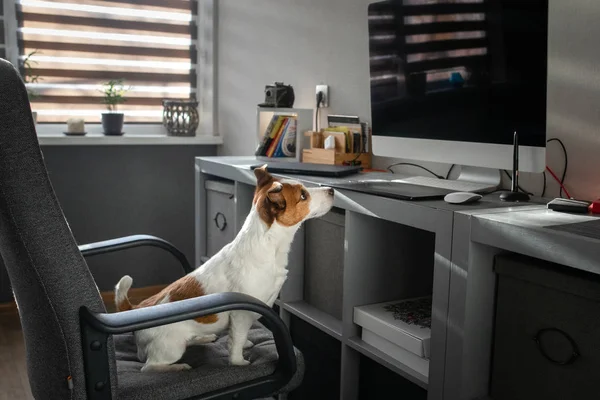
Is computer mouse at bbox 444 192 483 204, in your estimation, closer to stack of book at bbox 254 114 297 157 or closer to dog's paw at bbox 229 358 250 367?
dog's paw at bbox 229 358 250 367

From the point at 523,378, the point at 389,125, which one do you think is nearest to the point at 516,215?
the point at 523,378

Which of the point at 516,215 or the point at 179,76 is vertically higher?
the point at 179,76

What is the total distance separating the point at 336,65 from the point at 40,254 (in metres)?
1.80

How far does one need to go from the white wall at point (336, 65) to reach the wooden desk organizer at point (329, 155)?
0.07 m

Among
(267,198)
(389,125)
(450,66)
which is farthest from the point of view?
(389,125)

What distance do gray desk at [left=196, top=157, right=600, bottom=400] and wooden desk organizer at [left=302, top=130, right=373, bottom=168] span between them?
0.31m

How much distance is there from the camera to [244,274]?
4.96 ft

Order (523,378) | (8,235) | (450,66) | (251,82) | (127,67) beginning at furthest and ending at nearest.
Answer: (127,67)
(251,82)
(450,66)
(523,378)
(8,235)

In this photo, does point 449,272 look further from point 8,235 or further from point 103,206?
point 103,206

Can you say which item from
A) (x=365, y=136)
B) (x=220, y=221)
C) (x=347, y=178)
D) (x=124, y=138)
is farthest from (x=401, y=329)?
(x=124, y=138)

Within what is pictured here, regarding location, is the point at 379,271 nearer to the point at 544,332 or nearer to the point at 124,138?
the point at 544,332

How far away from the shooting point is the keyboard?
5.90 ft

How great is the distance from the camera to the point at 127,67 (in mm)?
3584

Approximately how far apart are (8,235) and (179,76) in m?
2.74
